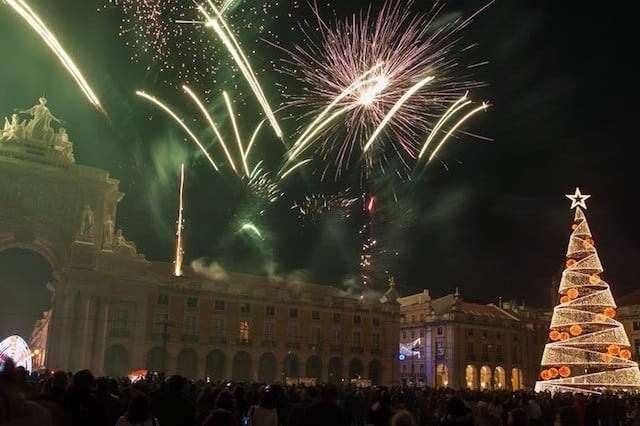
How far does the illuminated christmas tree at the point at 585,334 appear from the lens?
3362 cm

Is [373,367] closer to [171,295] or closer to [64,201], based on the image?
[171,295]

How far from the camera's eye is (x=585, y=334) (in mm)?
34938

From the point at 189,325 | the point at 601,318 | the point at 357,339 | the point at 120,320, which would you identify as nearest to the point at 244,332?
the point at 189,325

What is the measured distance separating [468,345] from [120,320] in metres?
38.8

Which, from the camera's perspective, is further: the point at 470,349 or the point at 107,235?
the point at 470,349

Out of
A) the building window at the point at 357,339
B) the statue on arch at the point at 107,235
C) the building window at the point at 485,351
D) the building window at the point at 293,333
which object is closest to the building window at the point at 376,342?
the building window at the point at 357,339

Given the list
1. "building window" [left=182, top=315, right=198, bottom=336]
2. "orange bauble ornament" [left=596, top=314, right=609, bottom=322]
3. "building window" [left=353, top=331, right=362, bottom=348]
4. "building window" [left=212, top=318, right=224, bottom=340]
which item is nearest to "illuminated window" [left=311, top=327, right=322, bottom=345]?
"building window" [left=353, top=331, right=362, bottom=348]

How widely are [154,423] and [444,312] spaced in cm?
6889

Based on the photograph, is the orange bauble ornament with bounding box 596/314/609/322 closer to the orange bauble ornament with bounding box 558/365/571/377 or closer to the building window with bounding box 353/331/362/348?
the orange bauble ornament with bounding box 558/365/571/377

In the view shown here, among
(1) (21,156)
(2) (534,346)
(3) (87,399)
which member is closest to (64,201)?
(1) (21,156)

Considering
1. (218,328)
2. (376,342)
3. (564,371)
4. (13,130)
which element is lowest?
(564,371)

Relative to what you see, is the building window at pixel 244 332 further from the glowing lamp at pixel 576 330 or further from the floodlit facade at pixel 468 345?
the glowing lamp at pixel 576 330

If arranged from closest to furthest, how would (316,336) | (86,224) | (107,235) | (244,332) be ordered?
1. (86,224)
2. (107,235)
3. (244,332)
4. (316,336)

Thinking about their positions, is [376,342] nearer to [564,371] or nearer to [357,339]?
[357,339]
